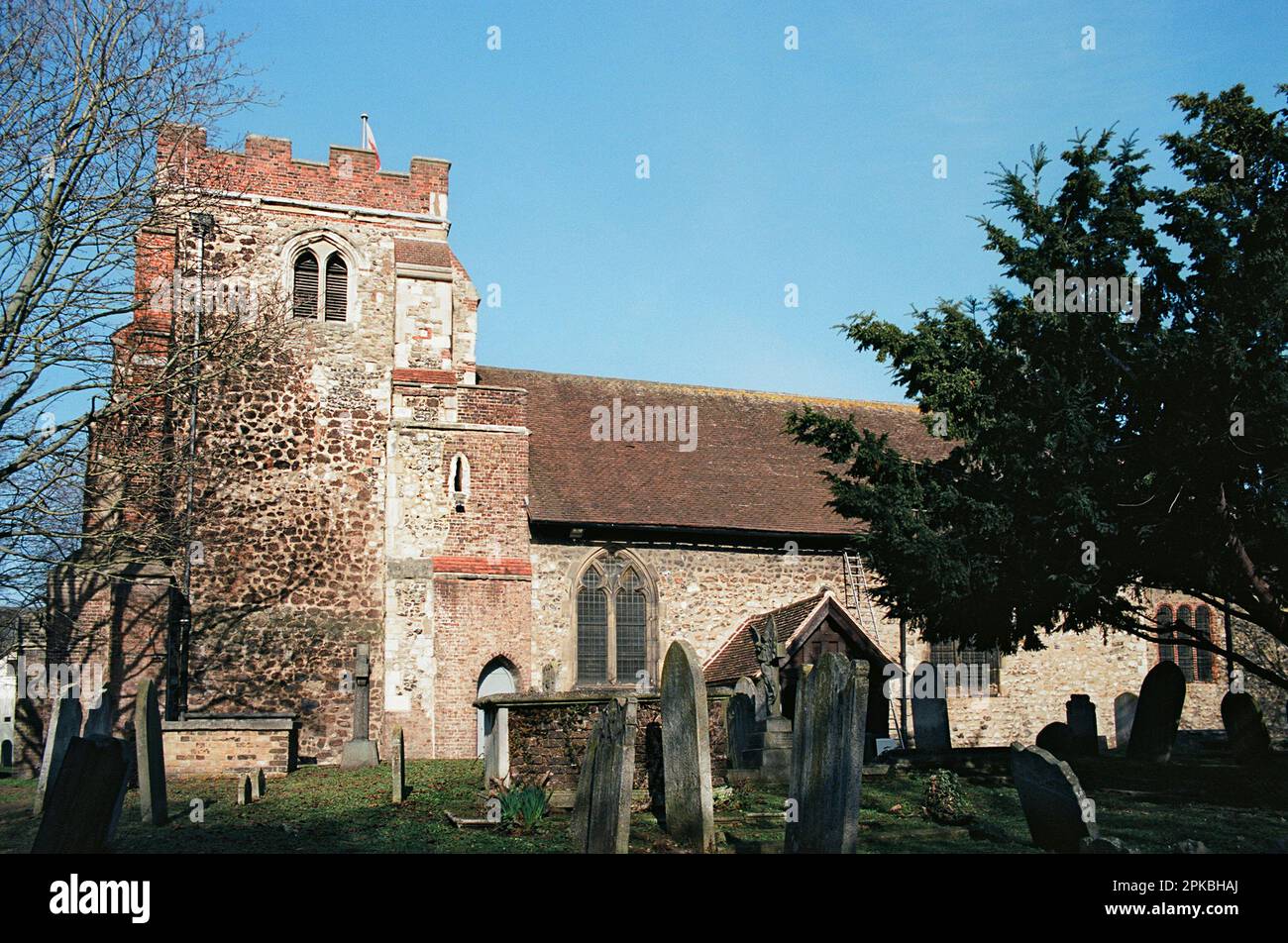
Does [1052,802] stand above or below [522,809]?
above

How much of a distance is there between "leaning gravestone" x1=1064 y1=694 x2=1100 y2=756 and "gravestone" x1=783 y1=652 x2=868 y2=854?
1051 centimetres

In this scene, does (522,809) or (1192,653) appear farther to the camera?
(1192,653)

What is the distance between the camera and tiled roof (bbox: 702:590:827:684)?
21.8m

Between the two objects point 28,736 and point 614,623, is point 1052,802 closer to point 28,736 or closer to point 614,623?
point 614,623

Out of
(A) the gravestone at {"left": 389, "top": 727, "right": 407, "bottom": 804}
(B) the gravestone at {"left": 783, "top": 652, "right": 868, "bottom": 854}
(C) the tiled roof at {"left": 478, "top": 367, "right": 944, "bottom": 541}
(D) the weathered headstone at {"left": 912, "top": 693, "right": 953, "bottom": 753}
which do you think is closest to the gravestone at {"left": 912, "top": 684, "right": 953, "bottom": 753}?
(D) the weathered headstone at {"left": 912, "top": 693, "right": 953, "bottom": 753}

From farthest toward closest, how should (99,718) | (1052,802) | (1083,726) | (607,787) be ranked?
1. (1083,726)
2. (99,718)
3. (1052,802)
4. (607,787)

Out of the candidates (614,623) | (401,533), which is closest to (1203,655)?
(614,623)

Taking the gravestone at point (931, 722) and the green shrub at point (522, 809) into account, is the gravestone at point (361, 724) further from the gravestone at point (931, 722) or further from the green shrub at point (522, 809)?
the gravestone at point (931, 722)

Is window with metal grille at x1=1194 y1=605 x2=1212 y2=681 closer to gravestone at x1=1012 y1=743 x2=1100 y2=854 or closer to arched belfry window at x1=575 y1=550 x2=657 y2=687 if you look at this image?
arched belfry window at x1=575 y1=550 x2=657 y2=687

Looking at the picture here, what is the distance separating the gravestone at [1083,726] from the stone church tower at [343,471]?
31.6 feet

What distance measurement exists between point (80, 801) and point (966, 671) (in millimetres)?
20158

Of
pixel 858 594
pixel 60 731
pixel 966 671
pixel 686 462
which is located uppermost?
pixel 686 462

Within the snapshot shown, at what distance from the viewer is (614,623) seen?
2269cm
